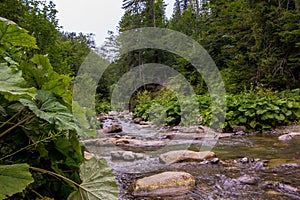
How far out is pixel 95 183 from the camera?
2.30 ft

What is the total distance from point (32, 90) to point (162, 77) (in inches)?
900

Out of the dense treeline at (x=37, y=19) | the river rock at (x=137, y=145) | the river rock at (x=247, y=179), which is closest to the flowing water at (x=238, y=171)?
the river rock at (x=247, y=179)

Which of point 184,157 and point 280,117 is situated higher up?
point 280,117

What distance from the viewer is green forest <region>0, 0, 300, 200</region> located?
23.9 inches

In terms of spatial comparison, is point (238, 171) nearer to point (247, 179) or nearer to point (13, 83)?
point (247, 179)

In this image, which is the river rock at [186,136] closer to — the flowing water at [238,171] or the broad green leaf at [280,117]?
the flowing water at [238,171]

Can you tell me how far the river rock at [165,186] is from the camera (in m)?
2.96

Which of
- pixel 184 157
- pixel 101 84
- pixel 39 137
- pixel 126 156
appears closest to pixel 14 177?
pixel 39 137

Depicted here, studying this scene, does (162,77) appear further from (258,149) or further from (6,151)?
(6,151)

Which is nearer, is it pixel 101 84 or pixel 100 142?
pixel 100 142

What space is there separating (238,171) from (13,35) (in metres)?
3.52

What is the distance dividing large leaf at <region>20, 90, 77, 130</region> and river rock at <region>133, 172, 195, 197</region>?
2.50 meters

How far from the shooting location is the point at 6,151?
0.61 m

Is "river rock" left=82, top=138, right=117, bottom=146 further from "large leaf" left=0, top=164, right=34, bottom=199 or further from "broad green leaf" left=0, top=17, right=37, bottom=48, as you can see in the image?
"large leaf" left=0, top=164, right=34, bottom=199
